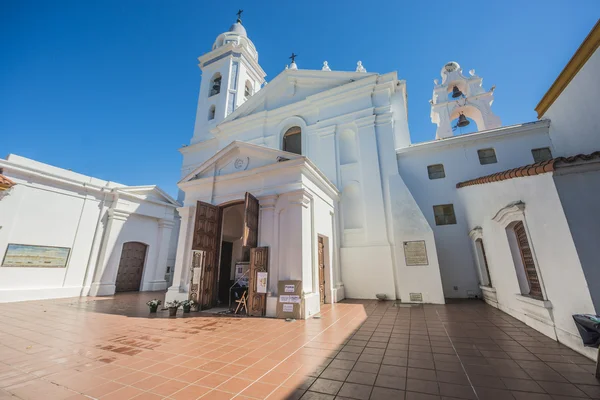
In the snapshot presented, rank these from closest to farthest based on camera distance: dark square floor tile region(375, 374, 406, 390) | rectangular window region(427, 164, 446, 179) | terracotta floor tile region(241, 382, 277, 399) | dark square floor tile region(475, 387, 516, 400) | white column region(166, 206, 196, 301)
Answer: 1. dark square floor tile region(475, 387, 516, 400)
2. terracotta floor tile region(241, 382, 277, 399)
3. dark square floor tile region(375, 374, 406, 390)
4. white column region(166, 206, 196, 301)
5. rectangular window region(427, 164, 446, 179)

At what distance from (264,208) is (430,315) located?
6018 millimetres

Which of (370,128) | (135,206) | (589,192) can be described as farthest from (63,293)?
(589,192)

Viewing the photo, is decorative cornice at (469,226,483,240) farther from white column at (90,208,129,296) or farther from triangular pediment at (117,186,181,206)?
white column at (90,208,129,296)

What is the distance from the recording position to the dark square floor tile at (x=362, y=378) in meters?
3.36

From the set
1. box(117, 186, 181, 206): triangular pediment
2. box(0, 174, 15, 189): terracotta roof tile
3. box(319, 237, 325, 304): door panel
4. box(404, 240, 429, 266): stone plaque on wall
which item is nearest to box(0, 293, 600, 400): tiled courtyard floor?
box(319, 237, 325, 304): door panel

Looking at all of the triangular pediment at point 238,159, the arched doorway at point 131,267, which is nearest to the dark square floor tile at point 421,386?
the triangular pediment at point 238,159

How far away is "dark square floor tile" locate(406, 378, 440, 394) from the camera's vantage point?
3.12 m

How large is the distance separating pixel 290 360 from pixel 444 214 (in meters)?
10.1

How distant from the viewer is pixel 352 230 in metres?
11.5

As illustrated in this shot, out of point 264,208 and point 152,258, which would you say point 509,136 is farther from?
point 152,258

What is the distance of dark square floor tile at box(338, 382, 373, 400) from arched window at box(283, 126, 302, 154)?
12.1 meters

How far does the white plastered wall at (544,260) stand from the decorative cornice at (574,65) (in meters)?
2.87

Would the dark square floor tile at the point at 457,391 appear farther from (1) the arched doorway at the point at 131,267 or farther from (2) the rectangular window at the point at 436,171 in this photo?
(1) the arched doorway at the point at 131,267

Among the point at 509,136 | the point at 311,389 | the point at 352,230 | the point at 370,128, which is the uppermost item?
the point at 370,128
